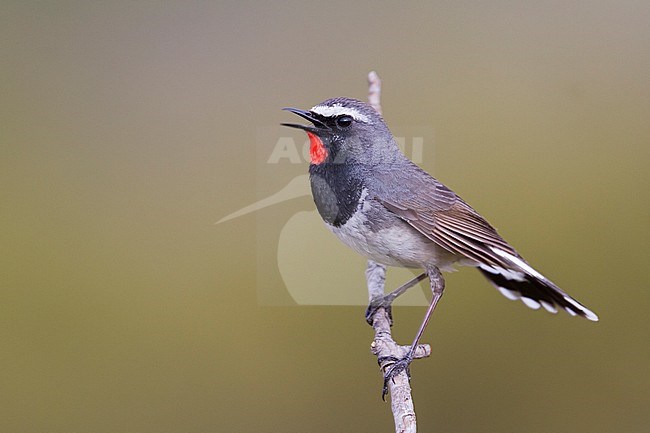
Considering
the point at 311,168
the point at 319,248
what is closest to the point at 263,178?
the point at 319,248

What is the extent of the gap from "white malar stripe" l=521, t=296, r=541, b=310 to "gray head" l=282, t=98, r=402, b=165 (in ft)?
2.61

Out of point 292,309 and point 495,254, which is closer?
point 495,254

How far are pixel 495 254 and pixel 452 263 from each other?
17cm

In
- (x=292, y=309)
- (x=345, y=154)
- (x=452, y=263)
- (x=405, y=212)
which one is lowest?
(x=292, y=309)

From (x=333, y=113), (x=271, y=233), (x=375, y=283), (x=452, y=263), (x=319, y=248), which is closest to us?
(x=333, y=113)

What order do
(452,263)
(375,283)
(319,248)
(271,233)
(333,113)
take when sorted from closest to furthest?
1. (333,113)
2. (452,263)
3. (375,283)
4. (319,248)
5. (271,233)

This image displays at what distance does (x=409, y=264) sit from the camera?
8.42ft

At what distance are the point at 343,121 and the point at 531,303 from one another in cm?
103

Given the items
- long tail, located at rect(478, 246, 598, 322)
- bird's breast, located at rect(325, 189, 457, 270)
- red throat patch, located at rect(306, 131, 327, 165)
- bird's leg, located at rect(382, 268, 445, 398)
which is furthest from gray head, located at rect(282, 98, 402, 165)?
long tail, located at rect(478, 246, 598, 322)

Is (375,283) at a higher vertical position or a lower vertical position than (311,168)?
lower

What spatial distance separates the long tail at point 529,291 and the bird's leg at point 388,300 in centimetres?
25

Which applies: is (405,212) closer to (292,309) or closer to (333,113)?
(333,113)

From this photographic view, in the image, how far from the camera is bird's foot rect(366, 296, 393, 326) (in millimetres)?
2928

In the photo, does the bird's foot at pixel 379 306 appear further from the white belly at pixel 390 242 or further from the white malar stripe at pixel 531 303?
the white malar stripe at pixel 531 303
